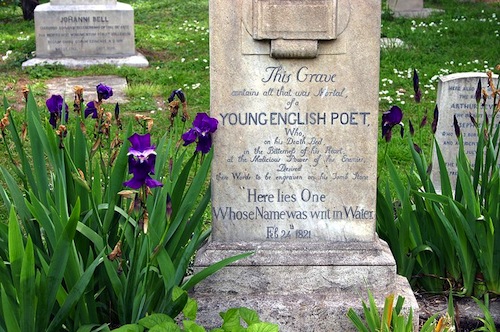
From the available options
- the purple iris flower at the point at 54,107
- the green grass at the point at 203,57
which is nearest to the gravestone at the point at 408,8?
the green grass at the point at 203,57

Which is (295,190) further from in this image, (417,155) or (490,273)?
(490,273)

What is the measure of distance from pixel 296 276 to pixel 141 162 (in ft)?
3.65

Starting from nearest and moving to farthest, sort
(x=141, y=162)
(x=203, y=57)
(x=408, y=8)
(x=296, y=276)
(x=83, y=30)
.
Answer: (x=141, y=162)
(x=296, y=276)
(x=83, y=30)
(x=203, y=57)
(x=408, y=8)

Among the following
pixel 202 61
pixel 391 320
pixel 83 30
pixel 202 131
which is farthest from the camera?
pixel 83 30

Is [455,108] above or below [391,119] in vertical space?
below

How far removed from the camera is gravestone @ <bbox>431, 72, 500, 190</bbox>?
5.80 m

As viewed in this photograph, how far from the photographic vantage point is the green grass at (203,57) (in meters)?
8.48

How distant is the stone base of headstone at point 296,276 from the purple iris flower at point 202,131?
48cm

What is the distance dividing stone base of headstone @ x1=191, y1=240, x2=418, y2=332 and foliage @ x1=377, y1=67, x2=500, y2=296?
1.15 feet

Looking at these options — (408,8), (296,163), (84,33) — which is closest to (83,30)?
(84,33)

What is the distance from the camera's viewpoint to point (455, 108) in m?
5.87

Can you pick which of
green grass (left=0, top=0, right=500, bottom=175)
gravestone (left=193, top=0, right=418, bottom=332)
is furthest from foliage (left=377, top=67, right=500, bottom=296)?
green grass (left=0, top=0, right=500, bottom=175)

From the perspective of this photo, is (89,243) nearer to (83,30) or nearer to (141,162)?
(141,162)

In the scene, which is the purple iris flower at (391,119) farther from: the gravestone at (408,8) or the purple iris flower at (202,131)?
the gravestone at (408,8)
